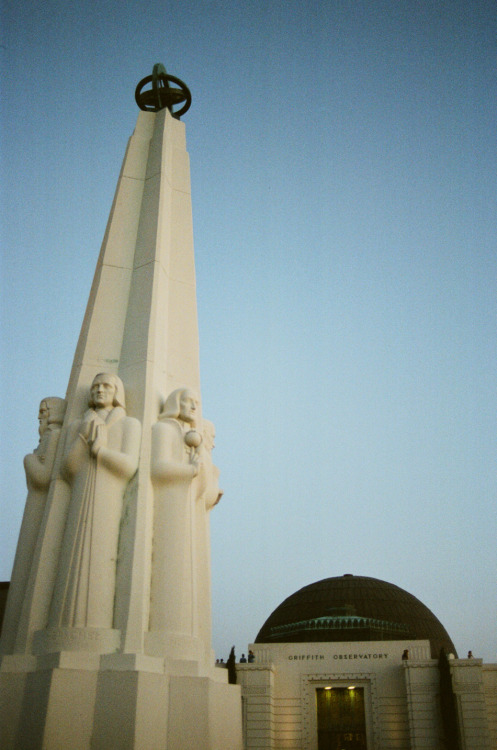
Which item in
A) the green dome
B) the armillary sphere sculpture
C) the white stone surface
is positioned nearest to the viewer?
the armillary sphere sculpture

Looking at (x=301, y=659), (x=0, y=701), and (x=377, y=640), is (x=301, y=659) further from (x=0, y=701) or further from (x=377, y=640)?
(x=0, y=701)

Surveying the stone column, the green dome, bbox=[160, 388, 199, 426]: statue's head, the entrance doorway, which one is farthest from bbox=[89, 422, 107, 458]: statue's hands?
the green dome

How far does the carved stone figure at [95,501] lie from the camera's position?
20.9 feet

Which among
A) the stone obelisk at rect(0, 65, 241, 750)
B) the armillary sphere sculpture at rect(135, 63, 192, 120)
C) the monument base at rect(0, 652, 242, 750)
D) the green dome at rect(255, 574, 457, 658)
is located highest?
the armillary sphere sculpture at rect(135, 63, 192, 120)

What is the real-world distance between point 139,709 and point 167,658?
0.66m

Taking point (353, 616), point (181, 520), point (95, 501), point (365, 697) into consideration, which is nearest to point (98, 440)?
point (95, 501)

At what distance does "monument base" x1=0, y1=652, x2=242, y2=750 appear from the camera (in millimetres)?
5566

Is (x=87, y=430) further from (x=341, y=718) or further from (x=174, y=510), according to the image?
(x=341, y=718)

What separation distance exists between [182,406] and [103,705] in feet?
10.9

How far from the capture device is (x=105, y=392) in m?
7.57

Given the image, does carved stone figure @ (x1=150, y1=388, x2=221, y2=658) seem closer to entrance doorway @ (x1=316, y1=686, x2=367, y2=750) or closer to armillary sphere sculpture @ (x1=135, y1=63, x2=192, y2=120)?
armillary sphere sculpture @ (x1=135, y1=63, x2=192, y2=120)

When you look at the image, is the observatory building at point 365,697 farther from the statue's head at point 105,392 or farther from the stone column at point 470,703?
the statue's head at point 105,392

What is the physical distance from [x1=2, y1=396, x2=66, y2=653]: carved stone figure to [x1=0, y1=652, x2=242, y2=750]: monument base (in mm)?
1055

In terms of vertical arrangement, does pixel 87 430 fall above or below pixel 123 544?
above
